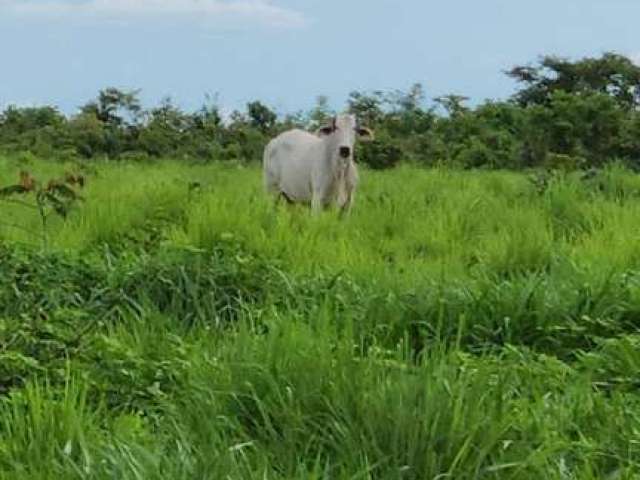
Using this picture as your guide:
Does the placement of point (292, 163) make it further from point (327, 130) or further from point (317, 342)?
point (317, 342)

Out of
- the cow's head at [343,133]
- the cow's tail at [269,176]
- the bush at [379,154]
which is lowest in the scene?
the bush at [379,154]

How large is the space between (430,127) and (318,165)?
316 inches

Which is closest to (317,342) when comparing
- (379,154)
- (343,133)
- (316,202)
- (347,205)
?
(347,205)

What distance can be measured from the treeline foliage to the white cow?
14.0ft

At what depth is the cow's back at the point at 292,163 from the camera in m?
11.8

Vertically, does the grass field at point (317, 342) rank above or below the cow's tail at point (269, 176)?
above

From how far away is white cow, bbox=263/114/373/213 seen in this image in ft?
35.6

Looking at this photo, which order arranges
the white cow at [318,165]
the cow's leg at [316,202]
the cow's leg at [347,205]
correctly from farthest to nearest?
the white cow at [318,165] < the cow's leg at [316,202] < the cow's leg at [347,205]

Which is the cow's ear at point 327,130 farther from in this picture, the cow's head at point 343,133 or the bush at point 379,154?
the bush at point 379,154

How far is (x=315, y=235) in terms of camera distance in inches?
292

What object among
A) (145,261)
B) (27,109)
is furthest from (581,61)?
(145,261)

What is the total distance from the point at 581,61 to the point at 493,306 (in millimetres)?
14313

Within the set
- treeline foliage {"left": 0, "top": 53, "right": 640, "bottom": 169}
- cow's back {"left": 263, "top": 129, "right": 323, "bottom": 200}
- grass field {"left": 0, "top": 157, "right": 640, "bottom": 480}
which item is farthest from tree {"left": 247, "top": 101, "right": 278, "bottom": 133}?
grass field {"left": 0, "top": 157, "right": 640, "bottom": 480}

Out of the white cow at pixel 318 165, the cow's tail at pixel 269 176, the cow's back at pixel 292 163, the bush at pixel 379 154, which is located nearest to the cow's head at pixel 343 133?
the white cow at pixel 318 165
